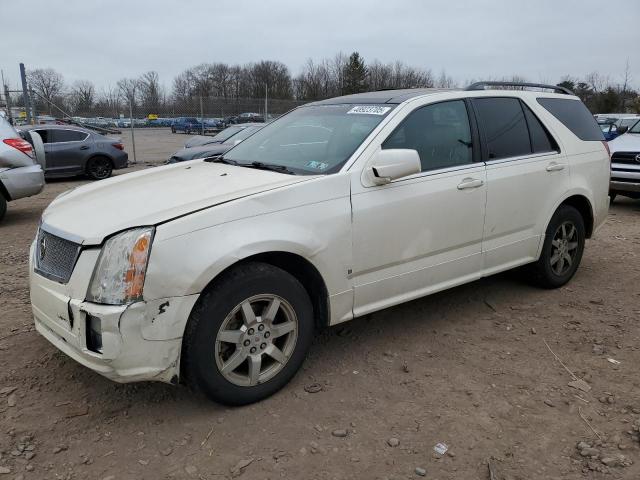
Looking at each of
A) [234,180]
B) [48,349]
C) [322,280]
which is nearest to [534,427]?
[322,280]

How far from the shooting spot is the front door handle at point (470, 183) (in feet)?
12.4

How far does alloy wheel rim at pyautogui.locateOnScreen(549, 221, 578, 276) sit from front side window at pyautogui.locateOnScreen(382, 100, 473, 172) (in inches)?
56.4

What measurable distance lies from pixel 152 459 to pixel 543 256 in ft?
11.8

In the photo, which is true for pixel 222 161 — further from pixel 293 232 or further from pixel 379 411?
pixel 379 411

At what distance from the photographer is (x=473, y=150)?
13.0 feet

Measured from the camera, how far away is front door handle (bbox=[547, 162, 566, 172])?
446 centimetres

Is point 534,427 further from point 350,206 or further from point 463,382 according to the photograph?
point 350,206

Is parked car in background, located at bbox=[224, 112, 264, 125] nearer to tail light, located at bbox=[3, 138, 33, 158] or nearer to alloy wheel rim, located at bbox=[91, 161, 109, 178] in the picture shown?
alloy wheel rim, located at bbox=[91, 161, 109, 178]

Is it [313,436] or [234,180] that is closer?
[313,436]

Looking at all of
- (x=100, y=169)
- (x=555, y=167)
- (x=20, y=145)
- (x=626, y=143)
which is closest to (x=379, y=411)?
(x=555, y=167)

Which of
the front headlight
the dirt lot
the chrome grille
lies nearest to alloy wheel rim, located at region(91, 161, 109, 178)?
the dirt lot

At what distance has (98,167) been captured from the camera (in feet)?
45.4

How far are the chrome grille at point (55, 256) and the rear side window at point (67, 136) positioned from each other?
11480 mm

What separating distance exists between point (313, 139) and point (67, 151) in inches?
447
